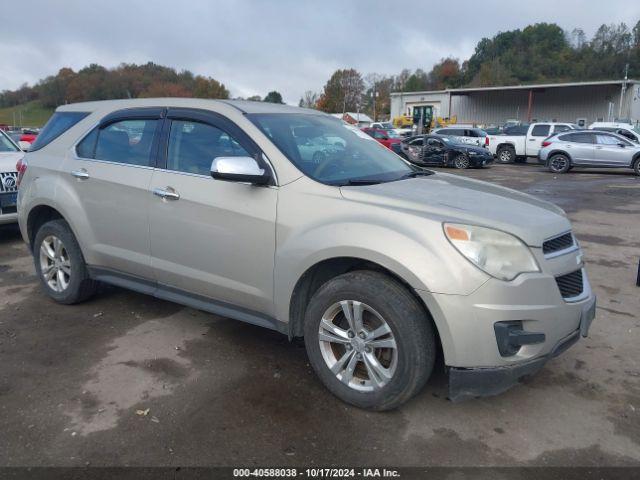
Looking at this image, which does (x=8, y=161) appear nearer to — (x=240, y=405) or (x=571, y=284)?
(x=240, y=405)

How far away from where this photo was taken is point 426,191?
3477 mm

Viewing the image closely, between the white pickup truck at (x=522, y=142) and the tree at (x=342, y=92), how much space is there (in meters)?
68.3

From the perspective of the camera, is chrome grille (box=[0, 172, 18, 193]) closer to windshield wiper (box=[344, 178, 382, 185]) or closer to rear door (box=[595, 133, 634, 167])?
windshield wiper (box=[344, 178, 382, 185])

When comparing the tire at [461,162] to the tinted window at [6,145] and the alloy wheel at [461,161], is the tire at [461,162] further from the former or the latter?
the tinted window at [6,145]

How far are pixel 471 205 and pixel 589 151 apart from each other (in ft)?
61.3

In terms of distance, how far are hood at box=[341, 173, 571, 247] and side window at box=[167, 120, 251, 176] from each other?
3.22ft

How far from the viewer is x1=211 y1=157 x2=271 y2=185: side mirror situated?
334 cm

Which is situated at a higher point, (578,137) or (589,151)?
(578,137)

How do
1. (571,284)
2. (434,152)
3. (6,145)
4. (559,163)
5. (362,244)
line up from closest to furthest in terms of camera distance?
1. (362,244)
2. (571,284)
3. (6,145)
4. (559,163)
5. (434,152)

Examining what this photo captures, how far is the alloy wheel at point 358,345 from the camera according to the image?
3.07 meters

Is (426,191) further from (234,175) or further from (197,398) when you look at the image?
(197,398)

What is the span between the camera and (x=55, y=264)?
193 inches

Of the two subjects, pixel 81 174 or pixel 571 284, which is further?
pixel 81 174

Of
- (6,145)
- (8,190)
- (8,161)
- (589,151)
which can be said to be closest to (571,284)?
(8,190)
